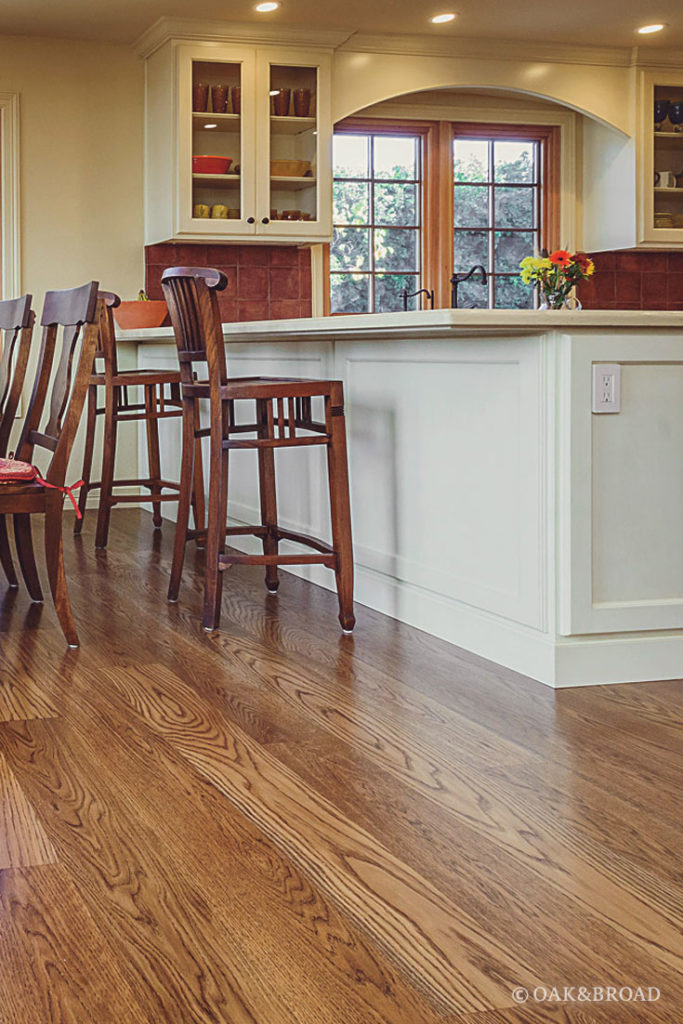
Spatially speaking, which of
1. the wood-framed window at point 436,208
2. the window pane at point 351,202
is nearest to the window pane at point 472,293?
the wood-framed window at point 436,208

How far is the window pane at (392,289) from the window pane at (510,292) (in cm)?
49

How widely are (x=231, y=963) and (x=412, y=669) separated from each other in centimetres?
152

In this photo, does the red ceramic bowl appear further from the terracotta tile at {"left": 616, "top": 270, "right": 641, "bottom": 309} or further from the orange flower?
the terracotta tile at {"left": 616, "top": 270, "right": 641, "bottom": 309}

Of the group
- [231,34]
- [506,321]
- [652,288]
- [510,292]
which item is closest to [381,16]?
[231,34]

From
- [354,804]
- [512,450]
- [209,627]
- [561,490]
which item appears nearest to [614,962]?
[354,804]

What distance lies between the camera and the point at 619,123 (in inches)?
266

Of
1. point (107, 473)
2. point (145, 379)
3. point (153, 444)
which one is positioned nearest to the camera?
point (145, 379)

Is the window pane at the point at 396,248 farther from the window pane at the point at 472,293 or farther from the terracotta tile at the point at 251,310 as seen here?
the terracotta tile at the point at 251,310

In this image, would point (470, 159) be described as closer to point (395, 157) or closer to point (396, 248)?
point (395, 157)

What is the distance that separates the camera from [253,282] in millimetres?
6715

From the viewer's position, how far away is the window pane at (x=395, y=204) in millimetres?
6953

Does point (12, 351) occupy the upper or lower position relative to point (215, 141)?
lower

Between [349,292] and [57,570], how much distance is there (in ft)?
13.1

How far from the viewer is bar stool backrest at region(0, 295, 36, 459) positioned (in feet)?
12.4
